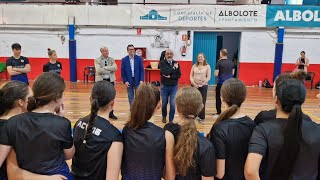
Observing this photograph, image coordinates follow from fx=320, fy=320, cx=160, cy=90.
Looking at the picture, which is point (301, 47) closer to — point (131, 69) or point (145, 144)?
point (131, 69)

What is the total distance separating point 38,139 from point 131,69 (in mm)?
5069

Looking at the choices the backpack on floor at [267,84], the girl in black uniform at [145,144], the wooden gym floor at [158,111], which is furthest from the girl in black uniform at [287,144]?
the backpack on floor at [267,84]

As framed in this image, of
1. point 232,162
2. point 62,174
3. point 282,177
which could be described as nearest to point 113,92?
point 62,174

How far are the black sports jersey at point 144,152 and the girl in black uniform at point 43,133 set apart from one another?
390 mm

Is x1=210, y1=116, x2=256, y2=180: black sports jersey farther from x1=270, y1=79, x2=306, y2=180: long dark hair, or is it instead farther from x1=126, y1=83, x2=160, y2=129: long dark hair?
x1=126, y1=83, x2=160, y2=129: long dark hair

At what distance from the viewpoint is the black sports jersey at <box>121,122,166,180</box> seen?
2.19 m

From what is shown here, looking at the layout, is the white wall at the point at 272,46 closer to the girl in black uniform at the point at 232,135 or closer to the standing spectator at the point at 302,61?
the standing spectator at the point at 302,61

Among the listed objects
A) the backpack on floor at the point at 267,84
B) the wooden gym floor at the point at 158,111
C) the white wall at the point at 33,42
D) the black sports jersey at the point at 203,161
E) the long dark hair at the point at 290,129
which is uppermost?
the white wall at the point at 33,42

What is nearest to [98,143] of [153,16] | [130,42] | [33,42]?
[153,16]

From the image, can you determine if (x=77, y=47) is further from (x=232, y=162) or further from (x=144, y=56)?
(x=232, y=162)

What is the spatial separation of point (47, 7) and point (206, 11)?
6245 millimetres

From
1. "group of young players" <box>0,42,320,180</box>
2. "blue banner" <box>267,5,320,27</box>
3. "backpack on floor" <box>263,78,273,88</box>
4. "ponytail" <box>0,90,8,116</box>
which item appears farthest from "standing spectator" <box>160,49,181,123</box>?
"blue banner" <box>267,5,320,27</box>

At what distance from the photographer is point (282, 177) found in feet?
6.59

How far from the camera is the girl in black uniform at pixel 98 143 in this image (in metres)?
2.17
